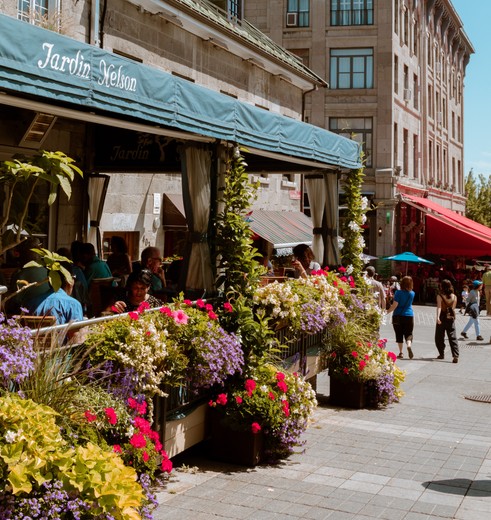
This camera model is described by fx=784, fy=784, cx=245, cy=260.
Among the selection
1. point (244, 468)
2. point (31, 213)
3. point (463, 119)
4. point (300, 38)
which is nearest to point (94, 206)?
point (31, 213)

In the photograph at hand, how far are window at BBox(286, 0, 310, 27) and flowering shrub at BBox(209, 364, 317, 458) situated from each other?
101 ft

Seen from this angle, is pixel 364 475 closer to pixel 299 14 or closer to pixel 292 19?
pixel 292 19

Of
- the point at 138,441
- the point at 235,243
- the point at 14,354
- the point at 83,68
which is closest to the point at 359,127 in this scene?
the point at 235,243

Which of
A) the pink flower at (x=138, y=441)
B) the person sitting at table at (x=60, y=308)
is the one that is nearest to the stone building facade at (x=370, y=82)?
the person sitting at table at (x=60, y=308)

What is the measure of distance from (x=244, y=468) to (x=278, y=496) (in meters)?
0.90

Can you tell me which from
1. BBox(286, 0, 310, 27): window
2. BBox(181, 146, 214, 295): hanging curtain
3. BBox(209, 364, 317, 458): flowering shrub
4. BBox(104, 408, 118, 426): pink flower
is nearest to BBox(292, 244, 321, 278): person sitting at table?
BBox(181, 146, 214, 295): hanging curtain

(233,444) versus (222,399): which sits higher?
(222,399)

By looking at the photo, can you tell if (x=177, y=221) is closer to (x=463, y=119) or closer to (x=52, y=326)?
(x=52, y=326)

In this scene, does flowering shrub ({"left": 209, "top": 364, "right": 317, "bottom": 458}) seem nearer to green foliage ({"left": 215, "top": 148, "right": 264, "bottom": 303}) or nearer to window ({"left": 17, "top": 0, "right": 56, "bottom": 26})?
green foliage ({"left": 215, "top": 148, "right": 264, "bottom": 303})

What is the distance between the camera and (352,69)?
3606 cm

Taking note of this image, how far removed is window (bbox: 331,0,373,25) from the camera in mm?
35781

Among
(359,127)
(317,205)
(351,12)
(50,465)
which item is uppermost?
(351,12)

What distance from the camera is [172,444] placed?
7129 millimetres

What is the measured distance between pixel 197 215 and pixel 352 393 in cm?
396
